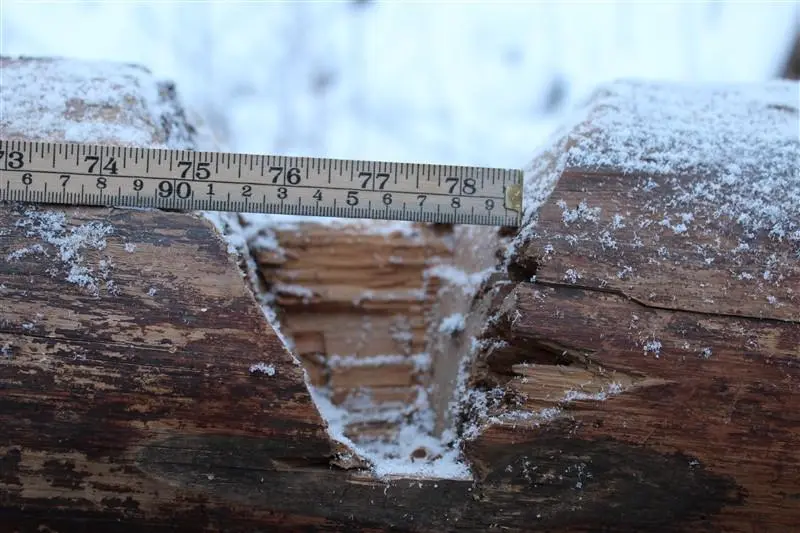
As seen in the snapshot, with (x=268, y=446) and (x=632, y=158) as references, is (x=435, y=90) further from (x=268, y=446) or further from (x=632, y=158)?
(x=268, y=446)

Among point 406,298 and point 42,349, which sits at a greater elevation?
point 406,298

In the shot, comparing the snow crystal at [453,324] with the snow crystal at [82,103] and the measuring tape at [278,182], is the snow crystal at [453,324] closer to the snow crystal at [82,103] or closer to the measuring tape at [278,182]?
the measuring tape at [278,182]

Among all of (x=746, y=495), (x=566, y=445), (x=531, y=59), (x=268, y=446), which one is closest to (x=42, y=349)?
(x=268, y=446)

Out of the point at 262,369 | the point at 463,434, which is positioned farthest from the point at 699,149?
the point at 262,369

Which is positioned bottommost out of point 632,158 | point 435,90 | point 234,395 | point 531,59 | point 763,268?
point 234,395

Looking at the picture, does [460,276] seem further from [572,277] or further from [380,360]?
[572,277]

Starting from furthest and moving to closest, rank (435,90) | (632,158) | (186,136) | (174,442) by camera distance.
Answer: (435,90), (186,136), (632,158), (174,442)

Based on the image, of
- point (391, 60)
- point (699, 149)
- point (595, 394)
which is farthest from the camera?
point (391, 60)
